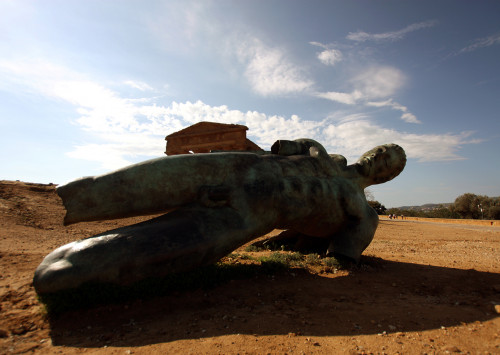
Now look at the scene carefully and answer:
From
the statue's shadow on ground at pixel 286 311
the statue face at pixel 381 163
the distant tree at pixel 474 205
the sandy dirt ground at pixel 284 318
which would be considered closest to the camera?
the sandy dirt ground at pixel 284 318

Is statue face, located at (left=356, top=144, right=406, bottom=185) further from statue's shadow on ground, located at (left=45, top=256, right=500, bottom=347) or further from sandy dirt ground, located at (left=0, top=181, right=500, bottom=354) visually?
statue's shadow on ground, located at (left=45, top=256, right=500, bottom=347)

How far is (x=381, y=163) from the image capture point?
552 cm

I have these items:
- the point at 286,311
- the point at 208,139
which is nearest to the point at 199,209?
the point at 286,311

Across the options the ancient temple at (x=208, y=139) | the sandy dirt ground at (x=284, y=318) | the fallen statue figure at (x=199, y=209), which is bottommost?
the sandy dirt ground at (x=284, y=318)

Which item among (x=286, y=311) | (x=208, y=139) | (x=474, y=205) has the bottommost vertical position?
(x=286, y=311)

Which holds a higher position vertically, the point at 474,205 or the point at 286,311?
the point at 474,205

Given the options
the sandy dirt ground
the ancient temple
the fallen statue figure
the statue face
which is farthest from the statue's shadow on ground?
the ancient temple

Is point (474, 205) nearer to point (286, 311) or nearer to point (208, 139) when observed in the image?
point (208, 139)

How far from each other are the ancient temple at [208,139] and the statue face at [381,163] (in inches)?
834

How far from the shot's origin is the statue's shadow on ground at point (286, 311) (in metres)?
2.42

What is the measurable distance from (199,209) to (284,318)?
1.49 metres

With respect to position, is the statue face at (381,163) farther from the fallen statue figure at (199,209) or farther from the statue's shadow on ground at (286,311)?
the statue's shadow on ground at (286,311)

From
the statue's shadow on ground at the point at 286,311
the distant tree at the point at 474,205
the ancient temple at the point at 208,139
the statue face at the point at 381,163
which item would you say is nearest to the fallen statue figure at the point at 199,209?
the statue's shadow on ground at the point at 286,311

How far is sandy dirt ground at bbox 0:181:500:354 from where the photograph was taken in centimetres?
220
